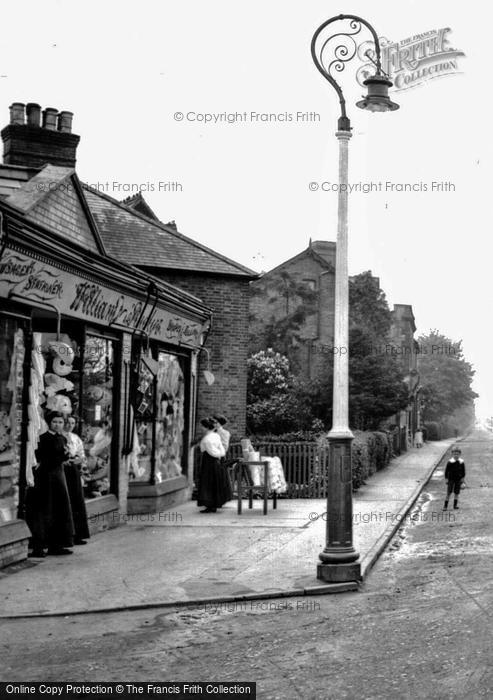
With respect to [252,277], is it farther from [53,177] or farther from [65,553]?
[65,553]

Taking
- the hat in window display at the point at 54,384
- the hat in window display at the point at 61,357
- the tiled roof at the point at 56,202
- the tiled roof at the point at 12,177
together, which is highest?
the tiled roof at the point at 12,177

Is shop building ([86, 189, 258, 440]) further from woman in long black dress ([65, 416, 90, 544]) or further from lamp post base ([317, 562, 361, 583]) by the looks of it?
lamp post base ([317, 562, 361, 583])

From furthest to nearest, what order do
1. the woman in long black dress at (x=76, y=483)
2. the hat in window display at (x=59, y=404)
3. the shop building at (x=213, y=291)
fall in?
the shop building at (x=213, y=291) < the woman in long black dress at (x=76, y=483) < the hat in window display at (x=59, y=404)

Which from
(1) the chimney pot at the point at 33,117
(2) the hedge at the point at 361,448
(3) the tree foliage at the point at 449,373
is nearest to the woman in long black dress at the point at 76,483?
(1) the chimney pot at the point at 33,117

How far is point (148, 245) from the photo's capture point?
2283 cm

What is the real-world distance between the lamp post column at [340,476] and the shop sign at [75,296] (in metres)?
3.96

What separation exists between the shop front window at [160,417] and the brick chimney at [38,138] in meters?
4.49

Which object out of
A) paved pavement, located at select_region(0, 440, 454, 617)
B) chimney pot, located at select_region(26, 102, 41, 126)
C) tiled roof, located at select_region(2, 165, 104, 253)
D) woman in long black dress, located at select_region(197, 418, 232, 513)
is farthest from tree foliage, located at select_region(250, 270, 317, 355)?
tiled roof, located at select_region(2, 165, 104, 253)

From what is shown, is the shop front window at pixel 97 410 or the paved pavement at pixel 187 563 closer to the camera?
Result: the paved pavement at pixel 187 563

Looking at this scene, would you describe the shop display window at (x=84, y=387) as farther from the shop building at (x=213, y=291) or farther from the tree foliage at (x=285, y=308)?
the tree foliage at (x=285, y=308)

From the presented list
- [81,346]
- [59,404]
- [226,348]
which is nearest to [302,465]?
[226,348]

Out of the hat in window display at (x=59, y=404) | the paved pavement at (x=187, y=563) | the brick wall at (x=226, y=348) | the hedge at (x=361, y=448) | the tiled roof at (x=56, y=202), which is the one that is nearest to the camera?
the paved pavement at (x=187, y=563)

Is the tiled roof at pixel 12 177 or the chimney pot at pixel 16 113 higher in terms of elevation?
the chimney pot at pixel 16 113

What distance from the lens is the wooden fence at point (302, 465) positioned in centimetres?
2133
